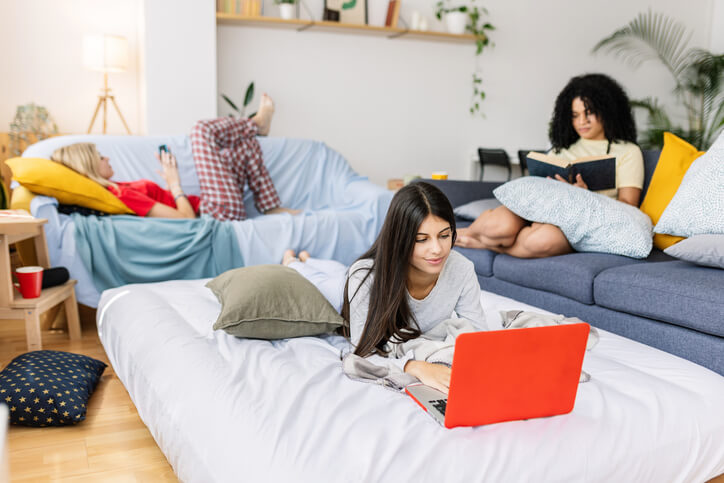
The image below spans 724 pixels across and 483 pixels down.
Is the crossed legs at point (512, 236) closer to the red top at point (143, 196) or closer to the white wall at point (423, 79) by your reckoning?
the red top at point (143, 196)

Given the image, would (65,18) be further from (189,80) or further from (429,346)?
(429,346)

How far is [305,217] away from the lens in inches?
122

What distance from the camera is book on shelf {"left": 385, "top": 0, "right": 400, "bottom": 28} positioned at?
460cm

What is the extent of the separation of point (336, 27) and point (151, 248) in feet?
8.39

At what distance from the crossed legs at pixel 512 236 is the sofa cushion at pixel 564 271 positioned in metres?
0.04

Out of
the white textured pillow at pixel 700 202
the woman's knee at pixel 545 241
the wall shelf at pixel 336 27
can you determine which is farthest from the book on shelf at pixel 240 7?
the white textured pillow at pixel 700 202

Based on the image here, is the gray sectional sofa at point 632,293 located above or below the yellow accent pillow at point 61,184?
below

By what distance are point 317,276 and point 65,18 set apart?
9.94 feet

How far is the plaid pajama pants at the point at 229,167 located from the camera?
312cm

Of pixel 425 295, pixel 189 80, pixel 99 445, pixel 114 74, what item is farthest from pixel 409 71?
pixel 99 445

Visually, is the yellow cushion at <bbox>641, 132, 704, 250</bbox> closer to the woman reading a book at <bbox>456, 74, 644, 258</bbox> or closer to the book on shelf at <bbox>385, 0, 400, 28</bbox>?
the woman reading a book at <bbox>456, 74, 644, 258</bbox>

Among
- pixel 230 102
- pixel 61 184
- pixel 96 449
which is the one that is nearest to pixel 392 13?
pixel 230 102

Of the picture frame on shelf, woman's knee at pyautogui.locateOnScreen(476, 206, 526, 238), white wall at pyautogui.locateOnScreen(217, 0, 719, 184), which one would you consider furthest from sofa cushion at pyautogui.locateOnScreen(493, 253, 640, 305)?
the picture frame on shelf

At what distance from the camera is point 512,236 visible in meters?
2.41
